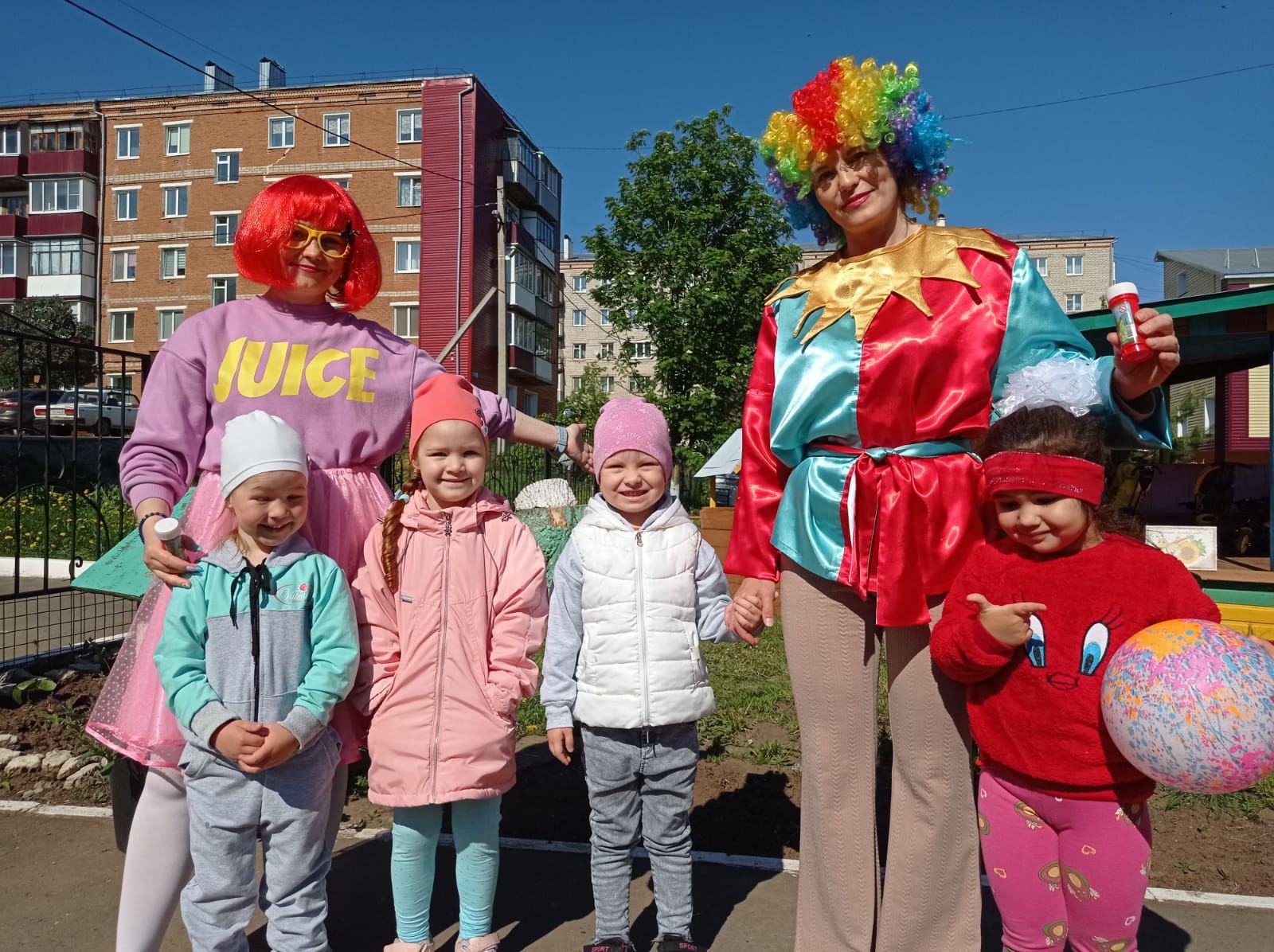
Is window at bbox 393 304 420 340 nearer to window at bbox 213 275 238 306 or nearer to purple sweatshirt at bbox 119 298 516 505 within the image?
window at bbox 213 275 238 306

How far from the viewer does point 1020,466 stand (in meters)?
1.97

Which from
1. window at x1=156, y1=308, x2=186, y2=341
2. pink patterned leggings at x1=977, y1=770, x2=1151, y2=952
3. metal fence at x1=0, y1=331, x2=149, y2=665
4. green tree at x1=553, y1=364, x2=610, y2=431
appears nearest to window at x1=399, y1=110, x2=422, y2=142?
window at x1=156, y1=308, x2=186, y2=341

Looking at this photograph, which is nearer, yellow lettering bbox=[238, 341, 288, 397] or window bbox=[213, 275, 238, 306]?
yellow lettering bbox=[238, 341, 288, 397]

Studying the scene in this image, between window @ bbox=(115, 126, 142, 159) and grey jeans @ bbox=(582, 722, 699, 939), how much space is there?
41.7 metres

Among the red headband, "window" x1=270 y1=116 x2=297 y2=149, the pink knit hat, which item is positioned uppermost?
"window" x1=270 y1=116 x2=297 y2=149

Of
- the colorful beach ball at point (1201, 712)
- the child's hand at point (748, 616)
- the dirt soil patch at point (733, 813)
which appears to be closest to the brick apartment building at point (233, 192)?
the dirt soil patch at point (733, 813)

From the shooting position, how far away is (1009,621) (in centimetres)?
188

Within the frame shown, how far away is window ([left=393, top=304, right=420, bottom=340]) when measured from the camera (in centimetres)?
3469

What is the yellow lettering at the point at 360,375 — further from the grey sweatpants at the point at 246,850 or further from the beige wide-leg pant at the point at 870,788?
the beige wide-leg pant at the point at 870,788

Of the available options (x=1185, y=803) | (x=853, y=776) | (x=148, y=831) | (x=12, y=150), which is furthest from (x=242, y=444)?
(x=12, y=150)

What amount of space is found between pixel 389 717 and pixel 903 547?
1.44 metres

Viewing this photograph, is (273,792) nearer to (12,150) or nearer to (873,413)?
(873,413)

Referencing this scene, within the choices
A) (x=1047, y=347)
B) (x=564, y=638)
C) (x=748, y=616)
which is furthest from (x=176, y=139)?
(x=1047, y=347)

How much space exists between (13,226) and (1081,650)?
46568 mm
